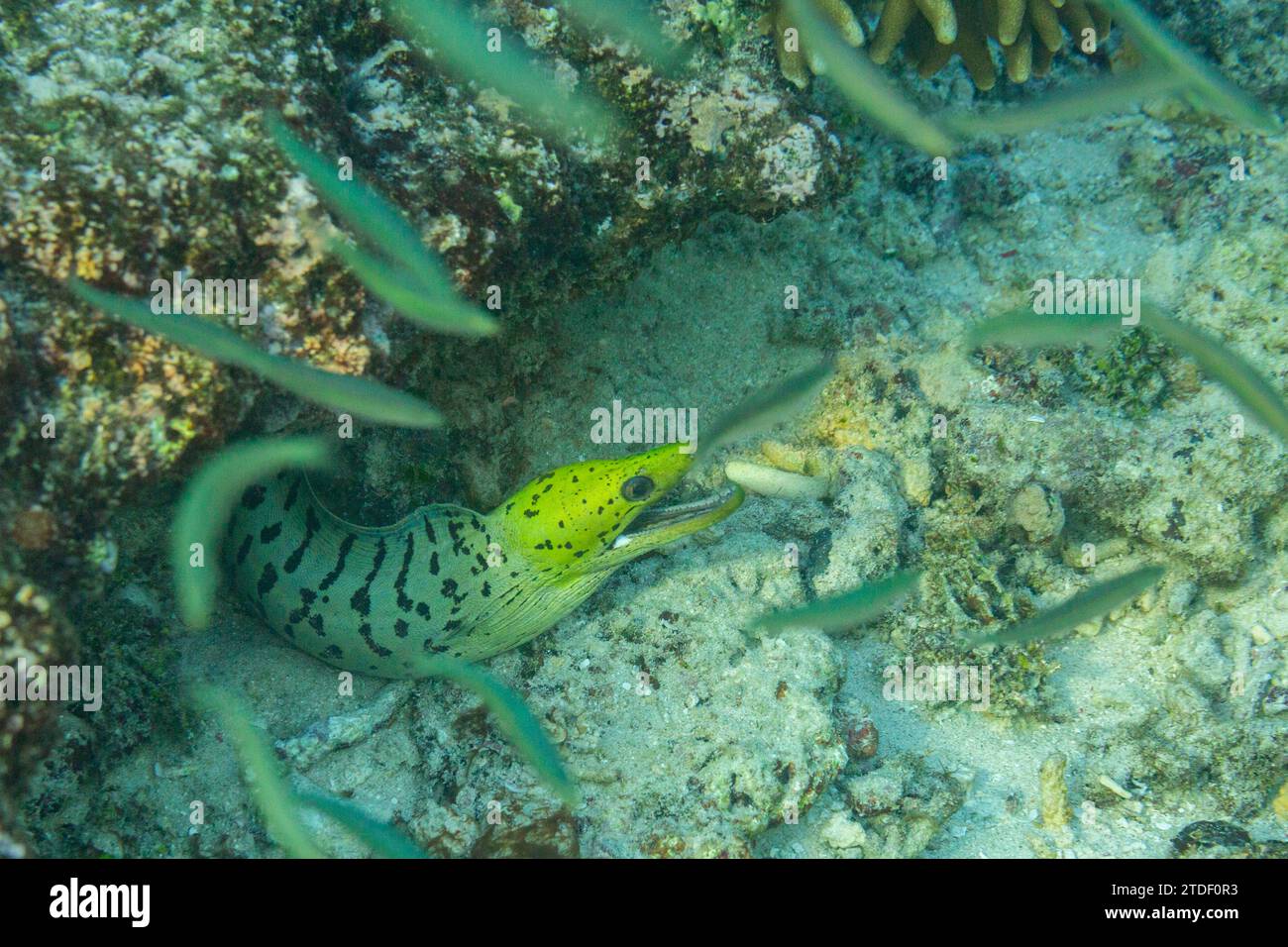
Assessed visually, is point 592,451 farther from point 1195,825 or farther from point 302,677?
point 1195,825

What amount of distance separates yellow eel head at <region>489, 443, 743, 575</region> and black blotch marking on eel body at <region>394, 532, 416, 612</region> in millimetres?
373

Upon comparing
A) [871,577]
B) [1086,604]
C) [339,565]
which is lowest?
[1086,604]

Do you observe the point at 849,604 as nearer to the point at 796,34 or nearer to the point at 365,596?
the point at 365,596

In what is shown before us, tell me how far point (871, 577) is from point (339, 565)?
8.05 feet

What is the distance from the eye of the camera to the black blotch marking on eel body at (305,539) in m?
3.51

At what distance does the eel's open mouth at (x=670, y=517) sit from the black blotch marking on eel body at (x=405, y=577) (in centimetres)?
90

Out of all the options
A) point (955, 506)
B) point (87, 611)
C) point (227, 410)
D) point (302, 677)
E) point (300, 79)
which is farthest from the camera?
point (955, 506)

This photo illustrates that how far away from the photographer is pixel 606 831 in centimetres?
321

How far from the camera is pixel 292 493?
353 centimetres

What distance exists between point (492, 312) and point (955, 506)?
99.4 inches

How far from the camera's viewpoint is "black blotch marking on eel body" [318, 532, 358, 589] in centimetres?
353

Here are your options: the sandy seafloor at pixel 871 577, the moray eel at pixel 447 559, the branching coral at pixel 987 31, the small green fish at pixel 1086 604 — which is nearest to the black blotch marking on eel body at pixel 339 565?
the moray eel at pixel 447 559

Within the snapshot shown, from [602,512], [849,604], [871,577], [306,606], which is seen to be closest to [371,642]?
[306,606]

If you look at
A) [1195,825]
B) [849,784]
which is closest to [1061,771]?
[1195,825]
